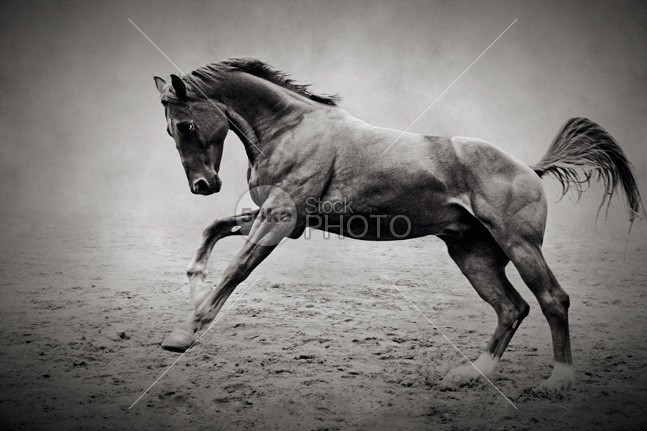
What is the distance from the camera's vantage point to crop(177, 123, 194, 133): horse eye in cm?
338

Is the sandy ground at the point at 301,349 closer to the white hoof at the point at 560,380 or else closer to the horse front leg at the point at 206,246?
the white hoof at the point at 560,380

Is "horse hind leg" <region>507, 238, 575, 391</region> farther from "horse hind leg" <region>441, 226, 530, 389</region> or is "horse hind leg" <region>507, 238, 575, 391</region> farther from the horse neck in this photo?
the horse neck

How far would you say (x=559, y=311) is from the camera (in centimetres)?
335

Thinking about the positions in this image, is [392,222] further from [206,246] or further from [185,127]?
[185,127]

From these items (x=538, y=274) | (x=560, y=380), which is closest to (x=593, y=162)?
(x=538, y=274)

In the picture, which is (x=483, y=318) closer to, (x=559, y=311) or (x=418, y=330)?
(x=418, y=330)

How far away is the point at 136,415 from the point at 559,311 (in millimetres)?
2664

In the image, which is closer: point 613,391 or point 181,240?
point 613,391

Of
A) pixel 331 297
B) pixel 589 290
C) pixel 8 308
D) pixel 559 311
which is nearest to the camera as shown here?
pixel 559 311

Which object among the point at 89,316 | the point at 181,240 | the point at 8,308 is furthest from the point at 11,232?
the point at 89,316

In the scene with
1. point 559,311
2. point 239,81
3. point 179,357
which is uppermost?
point 239,81

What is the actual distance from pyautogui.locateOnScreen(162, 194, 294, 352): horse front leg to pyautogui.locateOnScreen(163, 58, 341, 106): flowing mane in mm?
917

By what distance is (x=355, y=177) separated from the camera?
3.45 metres

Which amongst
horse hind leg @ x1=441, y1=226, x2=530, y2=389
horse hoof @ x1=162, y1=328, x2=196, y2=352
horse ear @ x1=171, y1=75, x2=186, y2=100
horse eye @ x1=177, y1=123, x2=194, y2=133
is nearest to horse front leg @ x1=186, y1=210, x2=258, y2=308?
horse hoof @ x1=162, y1=328, x2=196, y2=352
